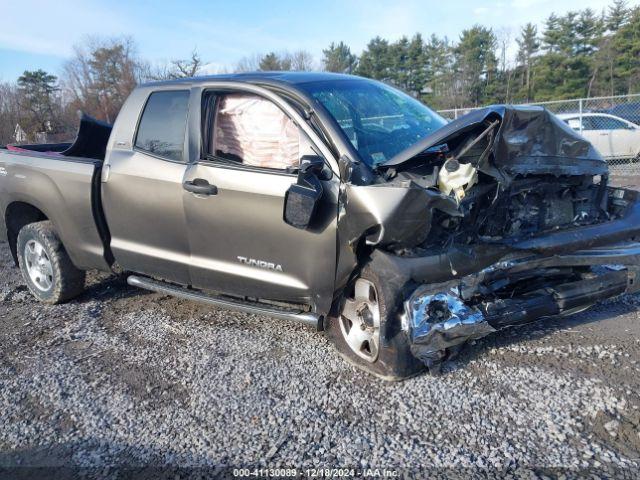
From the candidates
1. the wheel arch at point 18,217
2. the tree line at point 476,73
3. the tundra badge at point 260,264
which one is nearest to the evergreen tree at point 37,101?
the tree line at point 476,73

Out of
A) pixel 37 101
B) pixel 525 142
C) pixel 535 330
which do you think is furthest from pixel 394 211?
pixel 37 101

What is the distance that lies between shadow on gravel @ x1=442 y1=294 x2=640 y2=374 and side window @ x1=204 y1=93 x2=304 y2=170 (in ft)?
5.44

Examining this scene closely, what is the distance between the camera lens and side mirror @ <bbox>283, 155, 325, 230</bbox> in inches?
119

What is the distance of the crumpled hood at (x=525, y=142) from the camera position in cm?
294

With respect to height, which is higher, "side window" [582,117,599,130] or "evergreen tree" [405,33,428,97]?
"evergreen tree" [405,33,428,97]

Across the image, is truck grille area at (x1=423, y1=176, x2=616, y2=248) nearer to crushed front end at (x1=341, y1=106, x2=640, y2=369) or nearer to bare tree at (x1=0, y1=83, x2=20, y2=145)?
crushed front end at (x1=341, y1=106, x2=640, y2=369)

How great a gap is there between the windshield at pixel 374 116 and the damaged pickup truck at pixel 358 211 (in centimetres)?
2

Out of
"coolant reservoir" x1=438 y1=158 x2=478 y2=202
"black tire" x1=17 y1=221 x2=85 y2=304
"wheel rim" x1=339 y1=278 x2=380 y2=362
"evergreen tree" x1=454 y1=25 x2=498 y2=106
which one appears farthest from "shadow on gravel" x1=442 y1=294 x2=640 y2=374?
"evergreen tree" x1=454 y1=25 x2=498 y2=106

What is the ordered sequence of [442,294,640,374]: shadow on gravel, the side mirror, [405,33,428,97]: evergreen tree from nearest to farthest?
the side mirror
[442,294,640,374]: shadow on gravel
[405,33,428,97]: evergreen tree

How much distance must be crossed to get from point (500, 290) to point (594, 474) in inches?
50.8

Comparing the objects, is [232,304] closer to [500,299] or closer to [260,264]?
[260,264]

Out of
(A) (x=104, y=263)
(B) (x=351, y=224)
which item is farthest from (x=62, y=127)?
(B) (x=351, y=224)

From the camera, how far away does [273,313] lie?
3.56 m

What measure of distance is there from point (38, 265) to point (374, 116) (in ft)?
11.7
